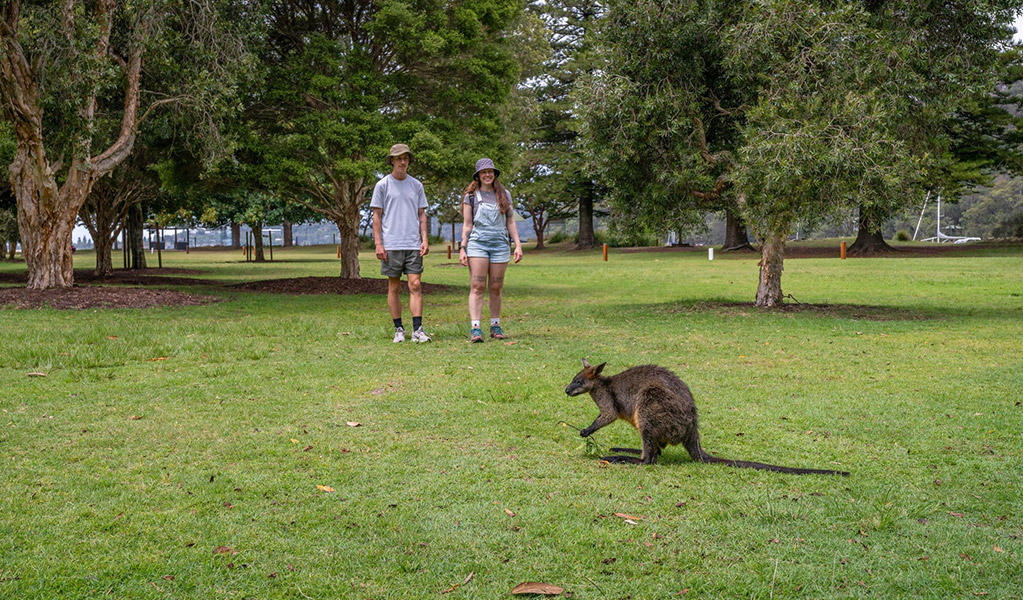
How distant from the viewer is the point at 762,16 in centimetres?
1195

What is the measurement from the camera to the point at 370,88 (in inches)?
710

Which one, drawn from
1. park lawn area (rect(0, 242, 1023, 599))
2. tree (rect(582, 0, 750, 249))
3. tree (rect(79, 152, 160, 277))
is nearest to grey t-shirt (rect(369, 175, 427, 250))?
park lawn area (rect(0, 242, 1023, 599))

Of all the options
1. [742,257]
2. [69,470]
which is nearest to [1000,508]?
[69,470]

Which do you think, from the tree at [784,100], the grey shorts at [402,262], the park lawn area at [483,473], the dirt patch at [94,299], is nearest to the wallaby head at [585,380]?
the park lawn area at [483,473]

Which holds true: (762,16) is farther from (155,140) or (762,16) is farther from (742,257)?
(742,257)

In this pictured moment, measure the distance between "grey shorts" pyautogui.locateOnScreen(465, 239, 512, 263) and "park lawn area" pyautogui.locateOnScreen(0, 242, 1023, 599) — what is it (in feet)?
3.54

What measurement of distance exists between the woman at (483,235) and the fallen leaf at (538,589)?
6628 millimetres

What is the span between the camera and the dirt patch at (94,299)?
14076 mm

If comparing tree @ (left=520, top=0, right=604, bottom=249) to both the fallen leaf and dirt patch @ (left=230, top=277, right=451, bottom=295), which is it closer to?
dirt patch @ (left=230, top=277, right=451, bottom=295)

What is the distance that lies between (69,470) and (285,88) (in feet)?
49.4

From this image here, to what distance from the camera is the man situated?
9703 millimetres

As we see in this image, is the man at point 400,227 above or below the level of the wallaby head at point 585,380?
above

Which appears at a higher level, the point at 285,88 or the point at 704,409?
the point at 285,88

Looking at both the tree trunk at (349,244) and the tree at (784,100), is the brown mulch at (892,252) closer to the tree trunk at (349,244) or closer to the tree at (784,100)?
the tree trunk at (349,244)
